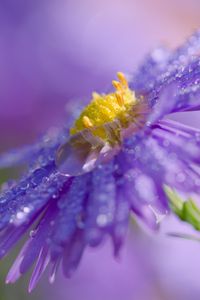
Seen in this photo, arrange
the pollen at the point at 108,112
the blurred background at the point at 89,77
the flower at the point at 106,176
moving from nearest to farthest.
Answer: the flower at the point at 106,176 → the pollen at the point at 108,112 → the blurred background at the point at 89,77

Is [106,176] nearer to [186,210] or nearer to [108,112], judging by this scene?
[186,210]

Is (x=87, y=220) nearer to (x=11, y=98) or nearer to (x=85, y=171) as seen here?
(x=85, y=171)

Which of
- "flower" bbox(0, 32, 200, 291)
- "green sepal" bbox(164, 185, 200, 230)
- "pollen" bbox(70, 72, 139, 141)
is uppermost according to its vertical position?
"pollen" bbox(70, 72, 139, 141)

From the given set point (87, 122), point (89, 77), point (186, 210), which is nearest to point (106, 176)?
point (186, 210)

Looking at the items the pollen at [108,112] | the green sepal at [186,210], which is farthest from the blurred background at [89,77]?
the green sepal at [186,210]

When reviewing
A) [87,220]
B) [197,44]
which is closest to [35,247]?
[87,220]

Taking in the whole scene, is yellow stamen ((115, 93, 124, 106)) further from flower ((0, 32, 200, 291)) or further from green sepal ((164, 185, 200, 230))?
green sepal ((164, 185, 200, 230))

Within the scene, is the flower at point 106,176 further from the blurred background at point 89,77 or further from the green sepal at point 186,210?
the blurred background at point 89,77

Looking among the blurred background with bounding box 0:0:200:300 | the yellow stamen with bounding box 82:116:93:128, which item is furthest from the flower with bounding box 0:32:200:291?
the blurred background with bounding box 0:0:200:300
